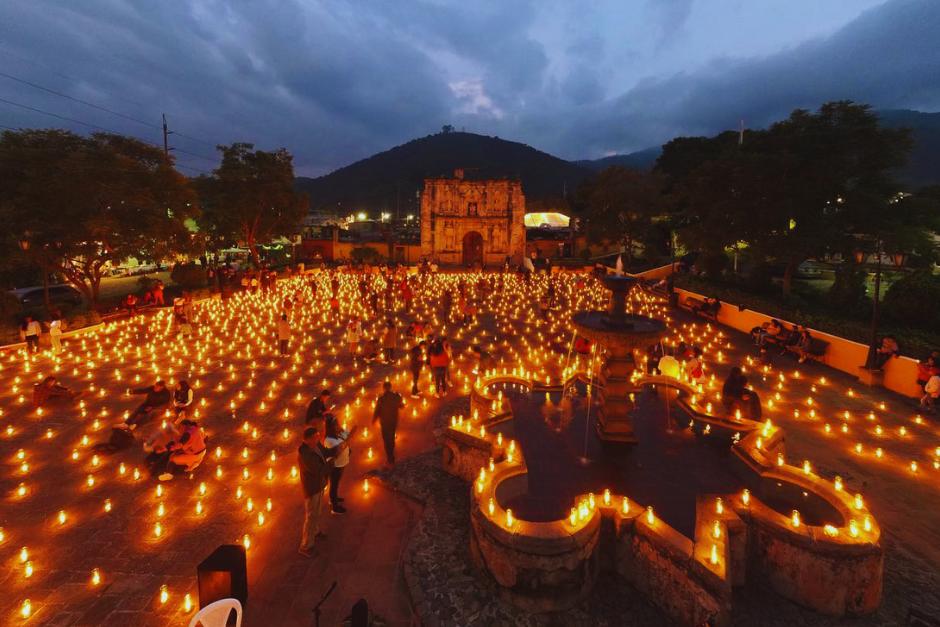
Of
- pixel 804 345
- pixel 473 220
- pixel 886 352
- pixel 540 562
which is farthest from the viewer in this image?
pixel 473 220

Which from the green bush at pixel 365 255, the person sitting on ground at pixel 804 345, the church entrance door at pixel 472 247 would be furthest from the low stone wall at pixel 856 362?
the green bush at pixel 365 255

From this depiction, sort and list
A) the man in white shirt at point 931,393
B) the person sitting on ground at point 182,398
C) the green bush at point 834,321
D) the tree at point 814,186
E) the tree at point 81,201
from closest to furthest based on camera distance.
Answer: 1. the person sitting on ground at point 182,398
2. the man in white shirt at point 931,393
3. the green bush at point 834,321
4. the tree at point 81,201
5. the tree at point 814,186

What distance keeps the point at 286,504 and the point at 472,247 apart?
155 ft

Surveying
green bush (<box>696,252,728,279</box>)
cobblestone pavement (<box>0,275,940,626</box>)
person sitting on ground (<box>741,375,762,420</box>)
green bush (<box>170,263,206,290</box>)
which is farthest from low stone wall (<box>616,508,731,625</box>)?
green bush (<box>170,263,206,290</box>)

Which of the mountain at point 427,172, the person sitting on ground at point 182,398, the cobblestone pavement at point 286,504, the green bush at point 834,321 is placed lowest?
the cobblestone pavement at point 286,504

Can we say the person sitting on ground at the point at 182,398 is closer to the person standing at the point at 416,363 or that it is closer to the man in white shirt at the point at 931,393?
the person standing at the point at 416,363

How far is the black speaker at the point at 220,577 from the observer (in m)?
4.73

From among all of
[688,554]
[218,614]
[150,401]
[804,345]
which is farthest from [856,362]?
[150,401]

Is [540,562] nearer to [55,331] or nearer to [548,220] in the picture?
[55,331]

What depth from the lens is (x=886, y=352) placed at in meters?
12.4

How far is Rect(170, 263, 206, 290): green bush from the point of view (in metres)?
28.2

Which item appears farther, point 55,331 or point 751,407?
point 55,331

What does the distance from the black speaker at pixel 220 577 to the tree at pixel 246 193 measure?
1485 inches

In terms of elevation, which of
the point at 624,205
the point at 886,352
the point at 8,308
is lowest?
the point at 8,308
